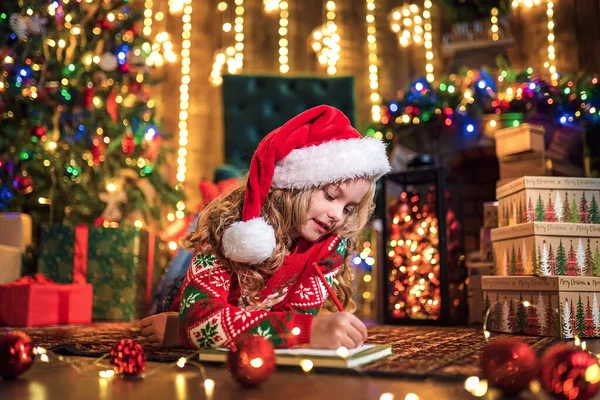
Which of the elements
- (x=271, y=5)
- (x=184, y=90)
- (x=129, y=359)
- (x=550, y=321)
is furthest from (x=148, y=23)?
(x=129, y=359)

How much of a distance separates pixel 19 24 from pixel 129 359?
2328mm

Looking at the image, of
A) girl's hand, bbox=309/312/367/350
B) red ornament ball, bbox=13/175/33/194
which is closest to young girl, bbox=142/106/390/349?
girl's hand, bbox=309/312/367/350

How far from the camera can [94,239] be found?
2.60 metres

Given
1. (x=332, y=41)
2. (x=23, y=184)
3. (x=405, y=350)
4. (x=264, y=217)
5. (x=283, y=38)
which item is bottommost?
(x=405, y=350)

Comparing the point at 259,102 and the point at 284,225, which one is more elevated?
the point at 259,102

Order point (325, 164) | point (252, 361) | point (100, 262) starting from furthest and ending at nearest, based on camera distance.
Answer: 1. point (100, 262)
2. point (325, 164)
3. point (252, 361)

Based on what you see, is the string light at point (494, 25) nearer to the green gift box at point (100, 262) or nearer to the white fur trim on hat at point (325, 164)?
the green gift box at point (100, 262)

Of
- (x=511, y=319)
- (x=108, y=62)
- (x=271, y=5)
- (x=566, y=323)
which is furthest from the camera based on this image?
(x=271, y=5)

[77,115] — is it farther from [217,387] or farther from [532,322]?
[217,387]

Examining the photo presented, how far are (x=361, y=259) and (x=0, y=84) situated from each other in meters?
1.93

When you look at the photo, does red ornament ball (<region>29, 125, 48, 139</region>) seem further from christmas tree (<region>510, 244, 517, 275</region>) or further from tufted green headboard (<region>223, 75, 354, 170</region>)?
christmas tree (<region>510, 244, 517, 275</region>)

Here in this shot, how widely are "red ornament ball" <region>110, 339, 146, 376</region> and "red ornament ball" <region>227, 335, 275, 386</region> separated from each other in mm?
192

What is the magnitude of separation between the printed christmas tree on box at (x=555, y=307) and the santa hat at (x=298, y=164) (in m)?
0.63

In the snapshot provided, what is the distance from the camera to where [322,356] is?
0.93m
